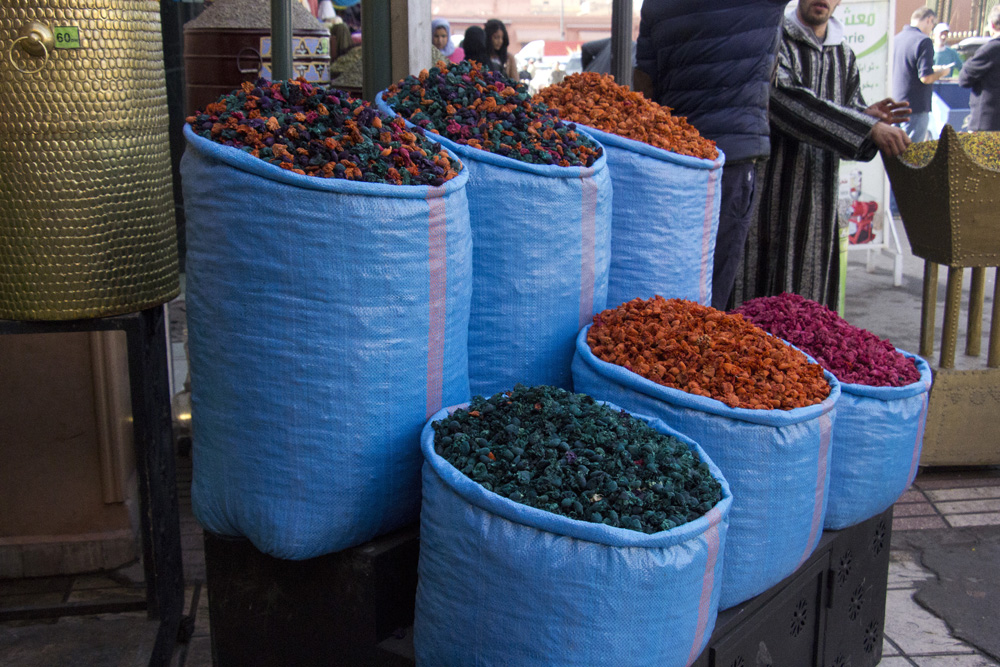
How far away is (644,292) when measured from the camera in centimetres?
182

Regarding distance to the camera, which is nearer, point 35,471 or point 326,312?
point 326,312

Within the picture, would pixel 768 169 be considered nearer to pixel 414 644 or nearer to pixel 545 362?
pixel 545 362

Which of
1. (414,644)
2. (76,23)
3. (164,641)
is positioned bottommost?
(164,641)

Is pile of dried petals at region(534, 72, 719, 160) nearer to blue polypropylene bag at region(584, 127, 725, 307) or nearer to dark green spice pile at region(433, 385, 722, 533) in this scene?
blue polypropylene bag at region(584, 127, 725, 307)

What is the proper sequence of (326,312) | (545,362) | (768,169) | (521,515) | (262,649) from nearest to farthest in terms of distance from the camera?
Answer: (521,515)
(326,312)
(262,649)
(545,362)
(768,169)

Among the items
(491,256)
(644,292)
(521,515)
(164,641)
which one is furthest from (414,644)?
(644,292)

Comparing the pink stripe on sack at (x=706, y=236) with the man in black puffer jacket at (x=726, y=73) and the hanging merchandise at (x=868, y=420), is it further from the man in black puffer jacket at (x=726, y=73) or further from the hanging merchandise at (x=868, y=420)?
the man in black puffer jacket at (x=726, y=73)

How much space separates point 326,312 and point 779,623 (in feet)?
2.95

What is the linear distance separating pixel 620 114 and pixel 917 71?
5.38 meters

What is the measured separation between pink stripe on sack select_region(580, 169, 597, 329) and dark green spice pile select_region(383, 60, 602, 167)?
4 centimetres

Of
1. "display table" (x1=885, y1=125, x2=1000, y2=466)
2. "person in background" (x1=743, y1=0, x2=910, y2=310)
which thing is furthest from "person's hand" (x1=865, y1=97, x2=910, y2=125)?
"display table" (x1=885, y1=125, x2=1000, y2=466)

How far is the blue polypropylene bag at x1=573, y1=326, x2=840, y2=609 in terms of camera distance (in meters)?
1.36

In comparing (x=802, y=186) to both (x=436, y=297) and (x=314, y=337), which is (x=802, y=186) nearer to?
(x=436, y=297)

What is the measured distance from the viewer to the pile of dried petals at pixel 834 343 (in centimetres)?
167
